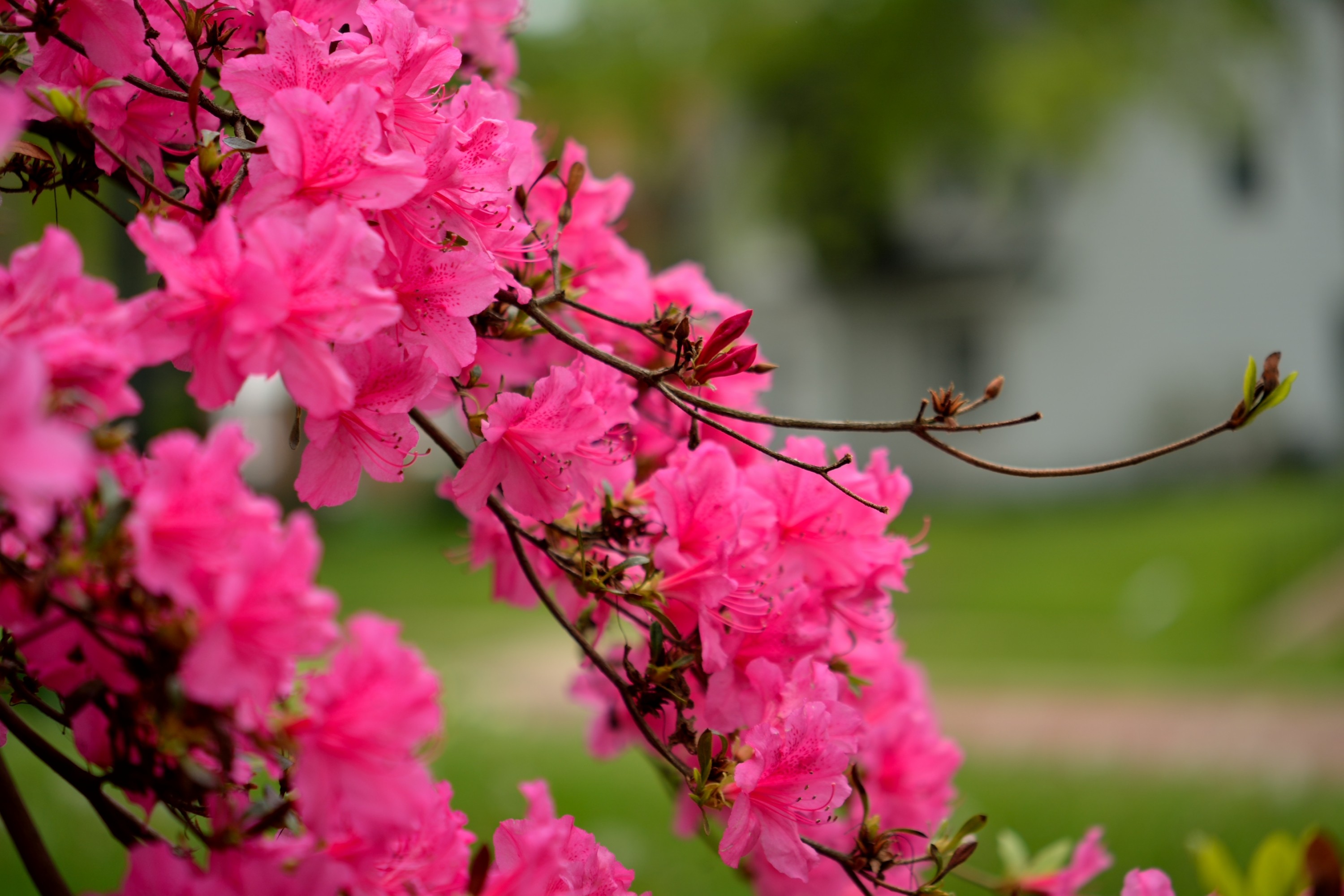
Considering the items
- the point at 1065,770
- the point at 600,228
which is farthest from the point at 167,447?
the point at 1065,770

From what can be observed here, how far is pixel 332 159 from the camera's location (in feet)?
3.25

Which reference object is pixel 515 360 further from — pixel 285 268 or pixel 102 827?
pixel 102 827

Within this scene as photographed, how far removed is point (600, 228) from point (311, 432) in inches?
22.2

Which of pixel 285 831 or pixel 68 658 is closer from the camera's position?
pixel 68 658

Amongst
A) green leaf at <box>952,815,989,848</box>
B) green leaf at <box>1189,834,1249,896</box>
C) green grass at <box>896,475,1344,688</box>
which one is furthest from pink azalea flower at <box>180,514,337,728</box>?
green grass at <box>896,475,1344,688</box>

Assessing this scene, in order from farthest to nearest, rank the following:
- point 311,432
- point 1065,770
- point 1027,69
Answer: point 1027,69 → point 1065,770 → point 311,432

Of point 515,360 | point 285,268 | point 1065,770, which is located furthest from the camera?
point 1065,770

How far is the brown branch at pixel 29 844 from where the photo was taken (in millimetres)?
1024

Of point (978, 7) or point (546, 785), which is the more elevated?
point (978, 7)

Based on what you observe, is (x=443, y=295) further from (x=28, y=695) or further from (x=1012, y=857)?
(x=1012, y=857)

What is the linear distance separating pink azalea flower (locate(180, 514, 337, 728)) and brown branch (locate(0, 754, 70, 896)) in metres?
0.36

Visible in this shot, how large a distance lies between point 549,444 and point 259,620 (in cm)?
42

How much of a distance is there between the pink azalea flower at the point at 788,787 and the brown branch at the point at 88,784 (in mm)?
532

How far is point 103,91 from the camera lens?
Result: 1.16 meters
